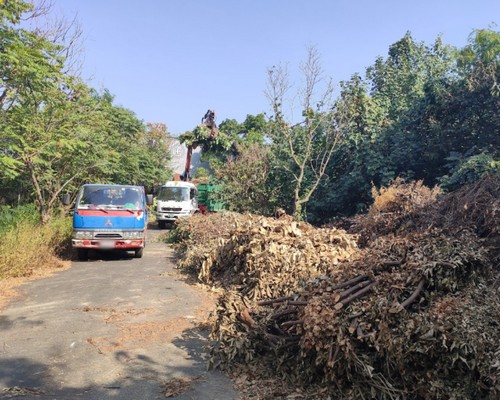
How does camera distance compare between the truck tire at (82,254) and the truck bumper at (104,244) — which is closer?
the truck bumper at (104,244)

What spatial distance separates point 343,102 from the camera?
17188 millimetres

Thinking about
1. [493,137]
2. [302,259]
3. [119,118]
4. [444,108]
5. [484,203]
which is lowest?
[302,259]

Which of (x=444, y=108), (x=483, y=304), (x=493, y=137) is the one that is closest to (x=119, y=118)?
(x=444, y=108)

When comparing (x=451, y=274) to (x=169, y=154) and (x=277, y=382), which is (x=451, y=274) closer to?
(x=277, y=382)

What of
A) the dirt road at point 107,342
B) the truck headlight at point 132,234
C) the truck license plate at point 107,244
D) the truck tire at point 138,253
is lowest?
the dirt road at point 107,342

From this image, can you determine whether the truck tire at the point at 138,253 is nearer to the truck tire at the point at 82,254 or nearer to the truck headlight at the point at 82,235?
the truck tire at the point at 82,254

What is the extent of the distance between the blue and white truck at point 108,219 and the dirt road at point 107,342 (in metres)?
2.11

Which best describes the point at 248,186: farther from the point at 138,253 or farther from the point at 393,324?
the point at 393,324

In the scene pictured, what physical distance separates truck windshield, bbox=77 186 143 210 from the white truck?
32.1 feet

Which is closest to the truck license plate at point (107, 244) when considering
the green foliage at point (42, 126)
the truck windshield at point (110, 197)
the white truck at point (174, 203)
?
the truck windshield at point (110, 197)

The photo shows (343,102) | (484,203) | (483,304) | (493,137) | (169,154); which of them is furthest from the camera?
(169,154)

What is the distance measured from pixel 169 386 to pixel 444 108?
13569 millimetres

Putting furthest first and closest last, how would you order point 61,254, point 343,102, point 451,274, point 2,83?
point 343,102
point 61,254
point 2,83
point 451,274

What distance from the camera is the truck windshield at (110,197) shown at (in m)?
11.6
